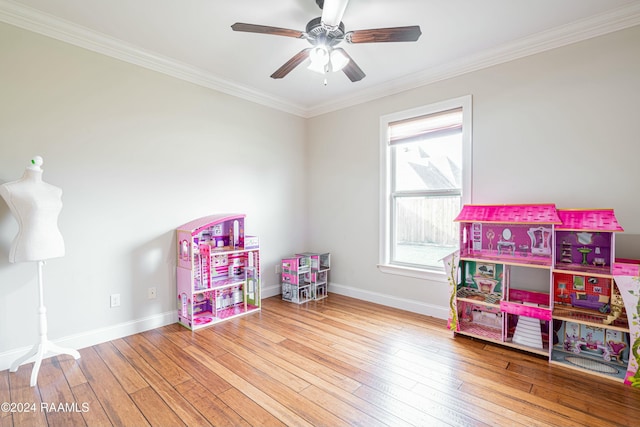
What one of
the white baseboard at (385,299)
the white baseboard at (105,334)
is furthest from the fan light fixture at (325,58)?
the white baseboard at (105,334)

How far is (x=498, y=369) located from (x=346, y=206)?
7.91ft

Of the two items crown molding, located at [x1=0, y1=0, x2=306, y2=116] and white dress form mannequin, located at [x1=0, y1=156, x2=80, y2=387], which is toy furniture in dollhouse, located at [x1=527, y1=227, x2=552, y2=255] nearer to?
crown molding, located at [x1=0, y1=0, x2=306, y2=116]

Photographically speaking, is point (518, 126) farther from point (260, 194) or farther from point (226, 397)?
point (226, 397)

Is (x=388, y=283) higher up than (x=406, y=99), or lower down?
lower down

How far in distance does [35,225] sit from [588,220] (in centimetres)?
397

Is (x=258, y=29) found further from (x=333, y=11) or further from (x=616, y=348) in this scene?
(x=616, y=348)

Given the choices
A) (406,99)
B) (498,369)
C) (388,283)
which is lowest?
(498,369)

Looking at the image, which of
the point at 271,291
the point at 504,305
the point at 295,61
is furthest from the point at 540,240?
the point at 271,291

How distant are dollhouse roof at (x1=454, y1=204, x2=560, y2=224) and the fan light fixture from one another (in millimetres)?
1701

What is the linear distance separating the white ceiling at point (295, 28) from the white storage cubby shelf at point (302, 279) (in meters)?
2.24

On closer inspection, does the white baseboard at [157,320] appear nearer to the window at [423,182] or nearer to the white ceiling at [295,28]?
the window at [423,182]

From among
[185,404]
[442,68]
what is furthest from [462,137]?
[185,404]

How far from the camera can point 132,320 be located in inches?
109

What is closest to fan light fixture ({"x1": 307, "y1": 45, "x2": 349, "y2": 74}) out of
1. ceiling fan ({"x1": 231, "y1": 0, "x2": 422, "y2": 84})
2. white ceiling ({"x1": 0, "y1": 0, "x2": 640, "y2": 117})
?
ceiling fan ({"x1": 231, "y1": 0, "x2": 422, "y2": 84})
